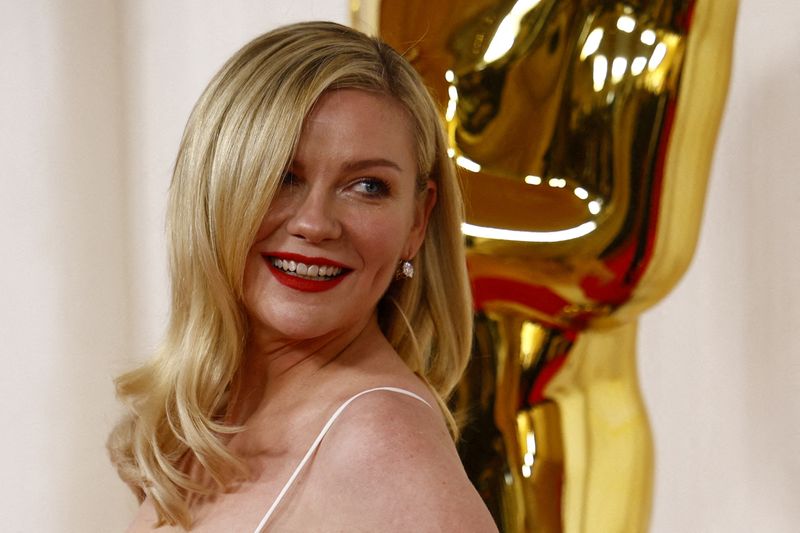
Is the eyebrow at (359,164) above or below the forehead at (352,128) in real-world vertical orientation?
below

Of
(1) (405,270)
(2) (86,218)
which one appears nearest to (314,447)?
(1) (405,270)

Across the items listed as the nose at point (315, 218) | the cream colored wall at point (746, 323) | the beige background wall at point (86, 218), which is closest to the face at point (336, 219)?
the nose at point (315, 218)

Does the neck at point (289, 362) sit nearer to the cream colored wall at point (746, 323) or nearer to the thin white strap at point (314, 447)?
the thin white strap at point (314, 447)

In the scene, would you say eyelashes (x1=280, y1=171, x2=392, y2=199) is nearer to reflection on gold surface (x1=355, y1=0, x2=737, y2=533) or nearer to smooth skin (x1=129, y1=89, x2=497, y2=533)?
smooth skin (x1=129, y1=89, x2=497, y2=533)

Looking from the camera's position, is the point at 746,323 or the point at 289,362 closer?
the point at 289,362

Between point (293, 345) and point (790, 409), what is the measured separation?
957 millimetres

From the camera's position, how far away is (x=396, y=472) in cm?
86

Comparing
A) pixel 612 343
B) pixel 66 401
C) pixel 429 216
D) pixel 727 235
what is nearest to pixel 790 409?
pixel 727 235

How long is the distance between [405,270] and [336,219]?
0.13 metres

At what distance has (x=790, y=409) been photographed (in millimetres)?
1770

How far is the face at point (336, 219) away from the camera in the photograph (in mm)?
929

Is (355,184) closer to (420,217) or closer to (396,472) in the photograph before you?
(420,217)

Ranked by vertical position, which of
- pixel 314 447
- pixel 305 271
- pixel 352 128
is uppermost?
pixel 352 128

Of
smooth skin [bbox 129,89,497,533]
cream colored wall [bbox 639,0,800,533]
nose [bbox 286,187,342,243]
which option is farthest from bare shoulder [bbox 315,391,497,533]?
cream colored wall [bbox 639,0,800,533]
